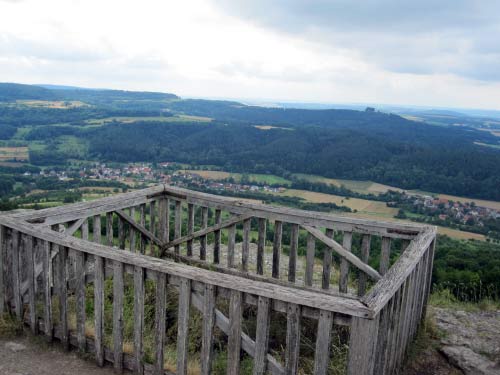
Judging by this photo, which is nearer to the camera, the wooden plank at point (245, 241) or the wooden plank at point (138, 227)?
the wooden plank at point (245, 241)

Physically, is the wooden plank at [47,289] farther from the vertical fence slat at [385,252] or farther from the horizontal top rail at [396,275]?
the vertical fence slat at [385,252]

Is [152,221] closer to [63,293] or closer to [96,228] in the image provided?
[96,228]

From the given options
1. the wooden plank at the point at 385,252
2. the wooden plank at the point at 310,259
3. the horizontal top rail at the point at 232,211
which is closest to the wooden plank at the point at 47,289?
the horizontal top rail at the point at 232,211

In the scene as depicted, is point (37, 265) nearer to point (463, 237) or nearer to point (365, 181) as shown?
point (463, 237)

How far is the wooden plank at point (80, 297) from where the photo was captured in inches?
169

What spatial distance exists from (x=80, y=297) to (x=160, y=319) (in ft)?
3.00

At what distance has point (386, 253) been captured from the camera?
5.20 meters

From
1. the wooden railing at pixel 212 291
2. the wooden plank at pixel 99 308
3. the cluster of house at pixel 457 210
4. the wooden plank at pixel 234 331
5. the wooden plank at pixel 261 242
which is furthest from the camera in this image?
the cluster of house at pixel 457 210

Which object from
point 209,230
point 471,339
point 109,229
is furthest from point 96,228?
point 471,339

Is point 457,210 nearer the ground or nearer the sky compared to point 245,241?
nearer the ground

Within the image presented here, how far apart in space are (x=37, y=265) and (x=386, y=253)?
3799 mm

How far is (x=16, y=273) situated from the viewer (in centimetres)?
489

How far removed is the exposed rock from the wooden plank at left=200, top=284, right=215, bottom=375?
269 centimetres

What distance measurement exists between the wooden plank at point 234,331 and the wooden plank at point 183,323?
41cm
